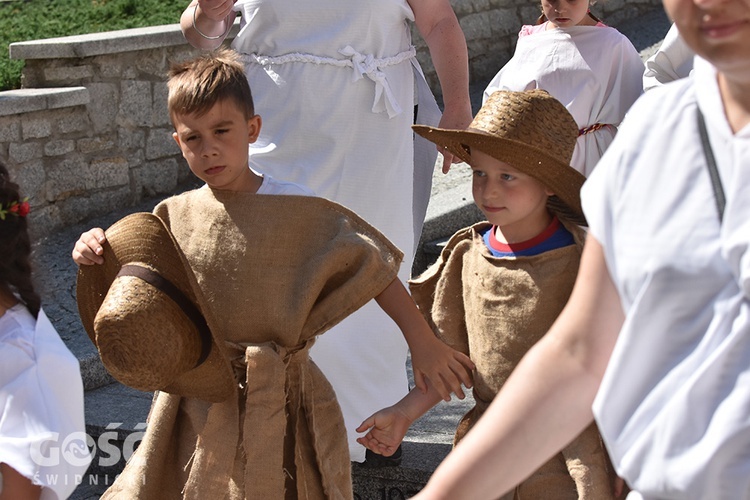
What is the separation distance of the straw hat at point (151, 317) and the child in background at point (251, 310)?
0.01 m

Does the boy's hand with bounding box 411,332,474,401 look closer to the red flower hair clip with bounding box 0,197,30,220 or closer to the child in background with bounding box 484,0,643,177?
the red flower hair clip with bounding box 0,197,30,220

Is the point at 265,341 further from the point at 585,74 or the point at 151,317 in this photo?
the point at 585,74

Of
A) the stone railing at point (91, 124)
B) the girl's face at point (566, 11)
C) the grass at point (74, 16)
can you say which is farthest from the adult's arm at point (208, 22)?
the grass at point (74, 16)

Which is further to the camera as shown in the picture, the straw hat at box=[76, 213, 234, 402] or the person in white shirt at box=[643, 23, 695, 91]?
the person in white shirt at box=[643, 23, 695, 91]

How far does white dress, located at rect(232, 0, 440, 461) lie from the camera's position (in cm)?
422

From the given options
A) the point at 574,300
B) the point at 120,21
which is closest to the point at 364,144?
the point at 574,300

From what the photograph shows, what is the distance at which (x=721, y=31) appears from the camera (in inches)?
60.4

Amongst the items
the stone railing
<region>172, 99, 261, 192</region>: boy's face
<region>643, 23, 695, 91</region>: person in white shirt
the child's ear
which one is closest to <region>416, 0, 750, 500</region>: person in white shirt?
<region>172, 99, 261, 192</region>: boy's face

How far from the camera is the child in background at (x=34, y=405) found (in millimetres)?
2484

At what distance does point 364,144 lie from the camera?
14.1ft

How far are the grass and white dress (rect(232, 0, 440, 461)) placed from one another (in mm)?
4558

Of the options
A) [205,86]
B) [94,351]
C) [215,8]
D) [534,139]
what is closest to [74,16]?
[94,351]

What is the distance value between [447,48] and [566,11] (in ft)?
1.88

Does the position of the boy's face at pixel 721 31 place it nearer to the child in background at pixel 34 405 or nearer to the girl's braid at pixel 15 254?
the child in background at pixel 34 405
